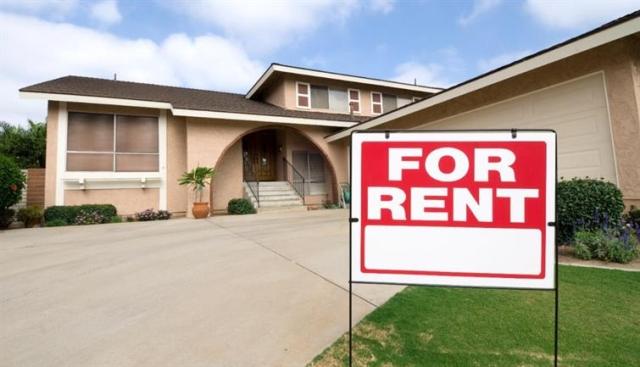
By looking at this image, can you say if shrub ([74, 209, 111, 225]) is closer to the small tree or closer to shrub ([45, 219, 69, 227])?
shrub ([45, 219, 69, 227])

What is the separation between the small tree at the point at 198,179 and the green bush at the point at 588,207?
1015 centimetres

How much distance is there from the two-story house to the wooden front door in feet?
0.17

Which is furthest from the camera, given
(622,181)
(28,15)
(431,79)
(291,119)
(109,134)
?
(431,79)

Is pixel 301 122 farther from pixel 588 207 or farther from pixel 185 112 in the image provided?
pixel 588 207

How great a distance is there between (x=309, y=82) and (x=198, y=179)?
24.6ft

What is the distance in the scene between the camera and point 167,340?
2.35 m

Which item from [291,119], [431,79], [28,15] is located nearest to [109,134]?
[28,15]

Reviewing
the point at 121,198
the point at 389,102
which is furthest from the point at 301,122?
the point at 121,198

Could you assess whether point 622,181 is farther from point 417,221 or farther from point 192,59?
point 192,59

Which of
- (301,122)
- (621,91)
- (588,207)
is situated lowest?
(588,207)

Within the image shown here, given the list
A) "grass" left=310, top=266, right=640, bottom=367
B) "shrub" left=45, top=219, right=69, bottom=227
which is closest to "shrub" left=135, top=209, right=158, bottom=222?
"shrub" left=45, top=219, right=69, bottom=227

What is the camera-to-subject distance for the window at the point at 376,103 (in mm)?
16422

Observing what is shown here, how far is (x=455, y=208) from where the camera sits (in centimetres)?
187

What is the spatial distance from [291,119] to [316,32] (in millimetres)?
5558
